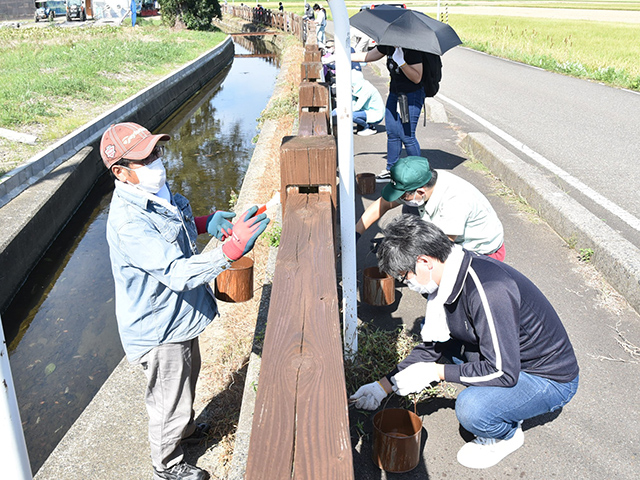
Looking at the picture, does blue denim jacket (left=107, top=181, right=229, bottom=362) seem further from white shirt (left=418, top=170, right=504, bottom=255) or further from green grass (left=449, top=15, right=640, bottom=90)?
green grass (left=449, top=15, right=640, bottom=90)

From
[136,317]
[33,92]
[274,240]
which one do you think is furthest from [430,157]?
[33,92]

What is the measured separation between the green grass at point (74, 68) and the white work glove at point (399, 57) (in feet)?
21.6

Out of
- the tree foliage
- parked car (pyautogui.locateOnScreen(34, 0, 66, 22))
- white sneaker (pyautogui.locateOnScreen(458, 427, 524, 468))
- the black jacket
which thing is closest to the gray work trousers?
the black jacket

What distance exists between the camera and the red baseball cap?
236cm

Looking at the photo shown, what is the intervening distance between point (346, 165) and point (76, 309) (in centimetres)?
411

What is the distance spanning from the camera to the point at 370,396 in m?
2.78

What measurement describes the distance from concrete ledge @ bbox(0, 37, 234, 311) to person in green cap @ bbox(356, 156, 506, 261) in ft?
14.5

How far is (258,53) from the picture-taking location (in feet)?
97.1

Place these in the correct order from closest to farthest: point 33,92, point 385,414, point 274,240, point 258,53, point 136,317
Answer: point 136,317, point 385,414, point 274,240, point 33,92, point 258,53

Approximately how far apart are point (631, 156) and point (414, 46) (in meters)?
4.06

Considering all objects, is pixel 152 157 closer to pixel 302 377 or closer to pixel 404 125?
pixel 302 377

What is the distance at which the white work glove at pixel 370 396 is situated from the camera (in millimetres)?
2758

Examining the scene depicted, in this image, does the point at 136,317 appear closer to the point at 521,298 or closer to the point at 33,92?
the point at 521,298

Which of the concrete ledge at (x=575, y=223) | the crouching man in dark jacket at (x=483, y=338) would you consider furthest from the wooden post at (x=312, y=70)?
the crouching man in dark jacket at (x=483, y=338)
